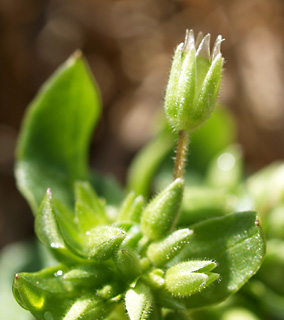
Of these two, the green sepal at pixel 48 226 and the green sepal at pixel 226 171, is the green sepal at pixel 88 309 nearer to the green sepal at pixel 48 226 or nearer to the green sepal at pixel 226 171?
the green sepal at pixel 48 226

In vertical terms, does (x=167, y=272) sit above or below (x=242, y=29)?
below

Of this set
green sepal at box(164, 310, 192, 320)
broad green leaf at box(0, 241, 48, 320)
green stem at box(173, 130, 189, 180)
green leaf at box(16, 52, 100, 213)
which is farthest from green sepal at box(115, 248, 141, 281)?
broad green leaf at box(0, 241, 48, 320)

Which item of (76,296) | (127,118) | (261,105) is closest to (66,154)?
(76,296)

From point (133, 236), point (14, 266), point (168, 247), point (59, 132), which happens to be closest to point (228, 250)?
point (168, 247)

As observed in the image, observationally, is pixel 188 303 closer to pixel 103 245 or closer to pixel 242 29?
pixel 103 245

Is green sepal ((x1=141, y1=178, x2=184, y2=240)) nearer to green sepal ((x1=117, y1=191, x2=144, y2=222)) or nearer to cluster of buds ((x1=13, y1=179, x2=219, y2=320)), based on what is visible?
cluster of buds ((x1=13, y1=179, x2=219, y2=320))

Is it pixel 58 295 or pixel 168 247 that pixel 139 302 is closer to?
pixel 168 247
